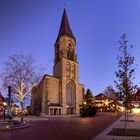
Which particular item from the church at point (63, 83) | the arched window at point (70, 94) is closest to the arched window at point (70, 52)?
the church at point (63, 83)

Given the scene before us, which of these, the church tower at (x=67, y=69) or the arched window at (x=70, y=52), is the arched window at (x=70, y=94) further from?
the arched window at (x=70, y=52)

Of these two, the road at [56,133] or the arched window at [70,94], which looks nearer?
the road at [56,133]

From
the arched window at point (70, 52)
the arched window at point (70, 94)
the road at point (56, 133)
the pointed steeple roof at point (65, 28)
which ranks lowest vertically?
the road at point (56, 133)

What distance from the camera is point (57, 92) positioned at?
73.2 meters

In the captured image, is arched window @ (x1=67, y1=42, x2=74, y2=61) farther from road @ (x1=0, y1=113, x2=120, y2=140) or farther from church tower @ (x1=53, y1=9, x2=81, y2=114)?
road @ (x1=0, y1=113, x2=120, y2=140)

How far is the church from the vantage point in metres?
69.8

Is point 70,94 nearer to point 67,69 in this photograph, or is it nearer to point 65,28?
point 67,69

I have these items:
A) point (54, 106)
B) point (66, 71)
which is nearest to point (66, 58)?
point (66, 71)

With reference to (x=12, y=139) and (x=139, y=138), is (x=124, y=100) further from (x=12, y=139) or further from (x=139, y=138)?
(x=12, y=139)

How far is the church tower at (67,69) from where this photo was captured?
7469 centimetres

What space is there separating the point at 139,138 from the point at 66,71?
64301mm

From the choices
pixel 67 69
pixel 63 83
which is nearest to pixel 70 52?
pixel 67 69

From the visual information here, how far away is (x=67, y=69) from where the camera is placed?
254 ft

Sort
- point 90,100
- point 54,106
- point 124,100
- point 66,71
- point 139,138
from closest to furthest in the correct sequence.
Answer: point 139,138
point 124,100
point 54,106
point 66,71
point 90,100
